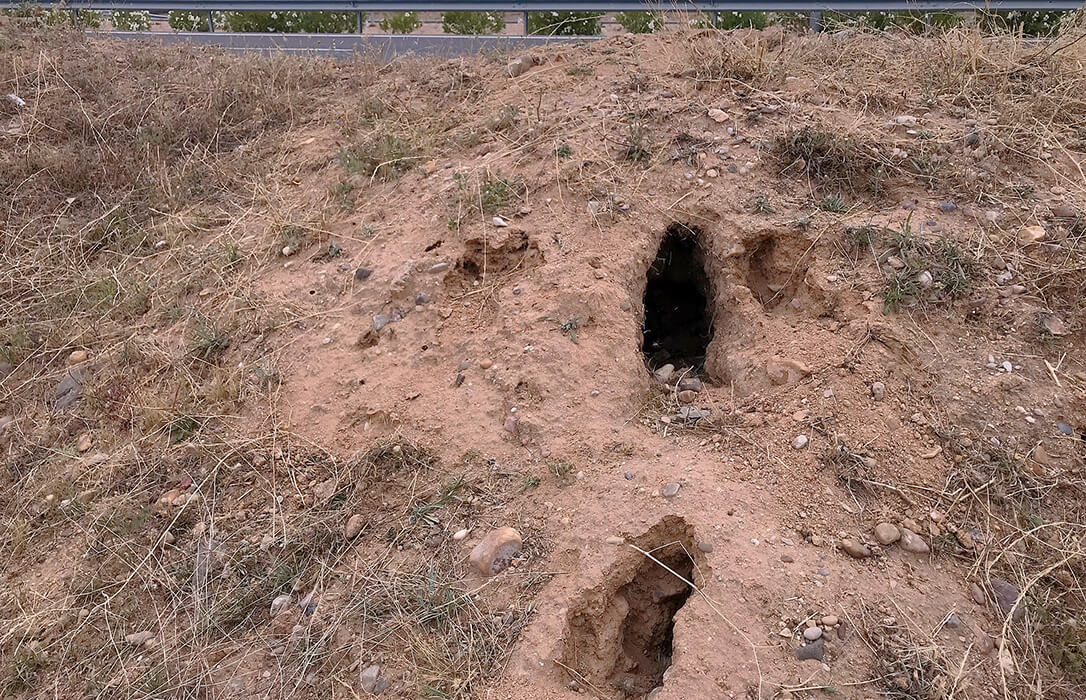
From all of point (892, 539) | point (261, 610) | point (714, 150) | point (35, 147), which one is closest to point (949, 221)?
point (714, 150)

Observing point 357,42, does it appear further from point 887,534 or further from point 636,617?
point 887,534

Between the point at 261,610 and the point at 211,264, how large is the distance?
1963 mm

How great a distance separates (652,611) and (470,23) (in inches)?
278

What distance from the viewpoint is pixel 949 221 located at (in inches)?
124

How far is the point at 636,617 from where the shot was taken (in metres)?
2.40

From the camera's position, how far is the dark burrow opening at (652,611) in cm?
234

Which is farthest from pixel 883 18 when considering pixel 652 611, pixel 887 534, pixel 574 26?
→ pixel 652 611

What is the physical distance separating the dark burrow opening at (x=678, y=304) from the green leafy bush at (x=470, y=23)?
485 centimetres

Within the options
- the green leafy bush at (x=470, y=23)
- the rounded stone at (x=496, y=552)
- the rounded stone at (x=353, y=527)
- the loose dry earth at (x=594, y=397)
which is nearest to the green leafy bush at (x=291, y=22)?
the green leafy bush at (x=470, y=23)

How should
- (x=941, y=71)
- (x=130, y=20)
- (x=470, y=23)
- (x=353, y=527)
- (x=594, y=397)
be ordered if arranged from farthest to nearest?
(x=470, y=23) < (x=130, y=20) < (x=941, y=71) < (x=594, y=397) < (x=353, y=527)

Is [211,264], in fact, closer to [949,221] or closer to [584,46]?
[584,46]

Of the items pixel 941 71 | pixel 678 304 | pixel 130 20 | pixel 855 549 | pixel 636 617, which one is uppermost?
pixel 130 20

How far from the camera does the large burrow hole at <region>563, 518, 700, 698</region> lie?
228cm

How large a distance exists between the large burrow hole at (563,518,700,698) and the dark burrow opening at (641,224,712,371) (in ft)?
3.62
